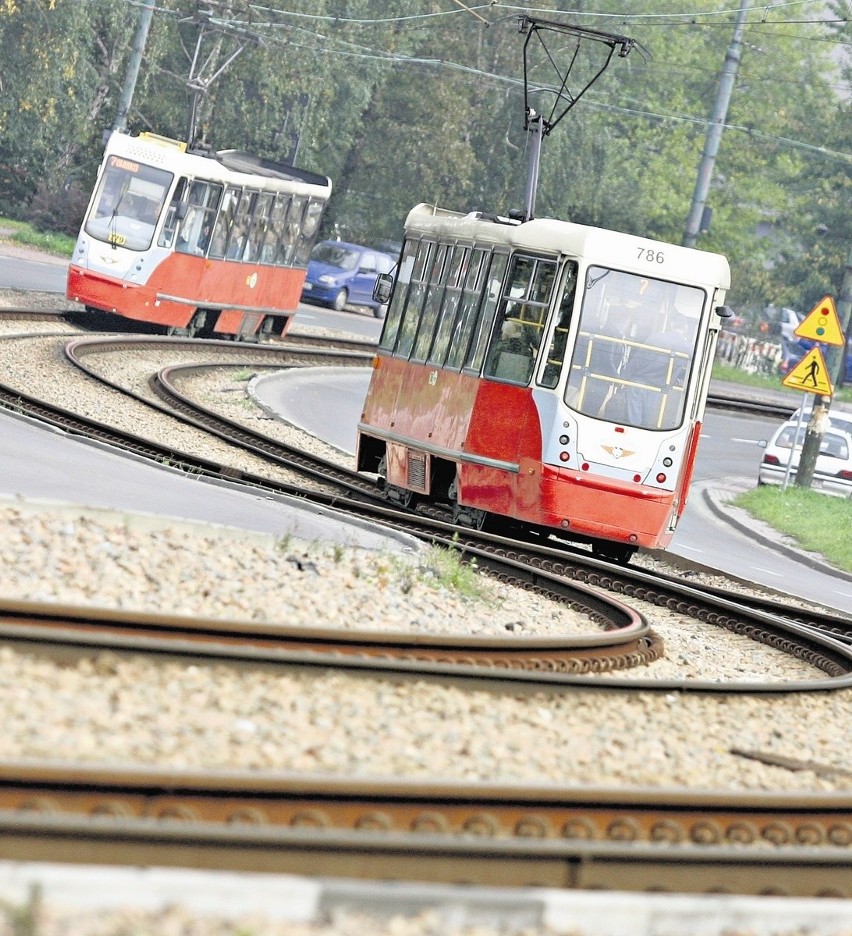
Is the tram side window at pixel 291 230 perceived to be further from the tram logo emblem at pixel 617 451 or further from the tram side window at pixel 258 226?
the tram logo emblem at pixel 617 451

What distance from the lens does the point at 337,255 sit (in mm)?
52188

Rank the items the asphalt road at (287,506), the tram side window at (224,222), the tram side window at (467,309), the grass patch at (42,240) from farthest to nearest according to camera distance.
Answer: the grass patch at (42,240) < the tram side window at (224,222) < the tram side window at (467,309) < the asphalt road at (287,506)

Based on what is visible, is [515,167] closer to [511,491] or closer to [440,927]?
[511,491]

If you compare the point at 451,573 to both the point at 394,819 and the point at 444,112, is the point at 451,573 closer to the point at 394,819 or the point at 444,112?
the point at 394,819

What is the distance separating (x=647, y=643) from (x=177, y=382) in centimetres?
1641

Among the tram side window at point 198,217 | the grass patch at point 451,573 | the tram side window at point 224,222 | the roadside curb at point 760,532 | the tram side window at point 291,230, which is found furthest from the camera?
the tram side window at point 291,230

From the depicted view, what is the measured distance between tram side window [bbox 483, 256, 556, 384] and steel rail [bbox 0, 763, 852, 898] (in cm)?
926

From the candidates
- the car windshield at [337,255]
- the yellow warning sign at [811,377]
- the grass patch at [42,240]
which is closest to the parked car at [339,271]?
the car windshield at [337,255]

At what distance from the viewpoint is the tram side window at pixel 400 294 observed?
18422 mm

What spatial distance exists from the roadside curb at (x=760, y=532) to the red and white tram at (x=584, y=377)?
593 cm

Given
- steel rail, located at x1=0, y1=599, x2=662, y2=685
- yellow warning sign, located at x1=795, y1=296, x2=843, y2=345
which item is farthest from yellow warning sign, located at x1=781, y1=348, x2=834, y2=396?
steel rail, located at x1=0, y1=599, x2=662, y2=685

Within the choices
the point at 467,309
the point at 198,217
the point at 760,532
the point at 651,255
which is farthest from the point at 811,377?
the point at 198,217

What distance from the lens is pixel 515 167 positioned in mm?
62219

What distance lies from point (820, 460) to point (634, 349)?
17282mm
